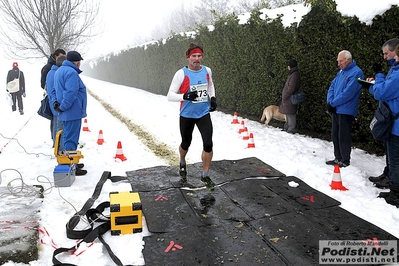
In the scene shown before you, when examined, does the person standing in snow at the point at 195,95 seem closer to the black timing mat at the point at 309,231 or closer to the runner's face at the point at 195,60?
the runner's face at the point at 195,60

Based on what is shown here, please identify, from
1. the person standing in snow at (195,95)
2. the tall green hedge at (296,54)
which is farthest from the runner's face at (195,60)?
Answer: the tall green hedge at (296,54)

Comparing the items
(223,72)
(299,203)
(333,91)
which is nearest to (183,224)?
(299,203)

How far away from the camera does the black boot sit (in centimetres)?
453

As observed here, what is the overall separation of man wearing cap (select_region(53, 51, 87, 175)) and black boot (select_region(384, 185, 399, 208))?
5.03 m

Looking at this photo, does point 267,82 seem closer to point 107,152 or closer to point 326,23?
point 326,23

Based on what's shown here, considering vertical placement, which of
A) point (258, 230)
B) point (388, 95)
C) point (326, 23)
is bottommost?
point (258, 230)

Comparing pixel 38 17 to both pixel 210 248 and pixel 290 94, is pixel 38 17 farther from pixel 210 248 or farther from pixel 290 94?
pixel 210 248

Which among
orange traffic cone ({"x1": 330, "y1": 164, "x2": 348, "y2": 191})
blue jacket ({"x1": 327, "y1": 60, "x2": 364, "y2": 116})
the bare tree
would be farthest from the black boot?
the bare tree

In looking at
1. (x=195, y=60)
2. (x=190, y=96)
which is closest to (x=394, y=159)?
(x=190, y=96)

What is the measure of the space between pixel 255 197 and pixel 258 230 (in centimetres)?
101

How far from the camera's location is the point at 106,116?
1302 centimetres

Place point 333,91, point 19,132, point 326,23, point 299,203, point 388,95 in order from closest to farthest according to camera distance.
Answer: point 388,95 → point 299,203 → point 333,91 → point 326,23 → point 19,132

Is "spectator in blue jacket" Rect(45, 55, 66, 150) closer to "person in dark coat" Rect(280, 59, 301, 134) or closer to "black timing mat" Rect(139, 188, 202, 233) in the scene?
"black timing mat" Rect(139, 188, 202, 233)

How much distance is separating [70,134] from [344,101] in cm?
496
